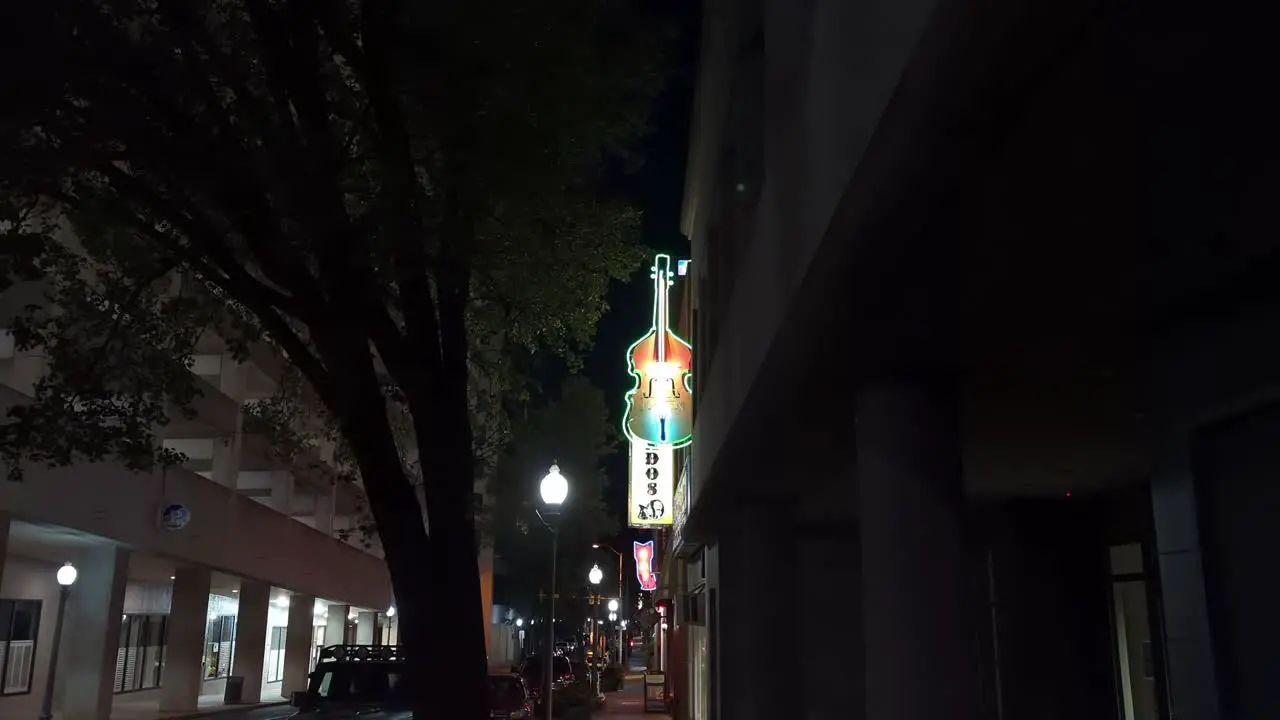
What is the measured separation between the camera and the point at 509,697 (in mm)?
20297

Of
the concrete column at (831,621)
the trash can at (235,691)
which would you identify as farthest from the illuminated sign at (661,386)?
the trash can at (235,691)

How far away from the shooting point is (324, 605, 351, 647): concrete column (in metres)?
48.4

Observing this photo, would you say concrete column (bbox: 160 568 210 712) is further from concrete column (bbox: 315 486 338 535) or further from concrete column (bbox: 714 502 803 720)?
concrete column (bbox: 714 502 803 720)

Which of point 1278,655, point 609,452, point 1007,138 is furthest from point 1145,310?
point 609,452

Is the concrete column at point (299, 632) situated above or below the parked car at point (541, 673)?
above

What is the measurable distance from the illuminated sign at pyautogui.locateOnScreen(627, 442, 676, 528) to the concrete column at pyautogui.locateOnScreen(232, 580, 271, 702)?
16.3 meters

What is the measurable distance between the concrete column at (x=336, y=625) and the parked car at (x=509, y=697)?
1181 inches

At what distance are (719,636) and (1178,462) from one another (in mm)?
9390

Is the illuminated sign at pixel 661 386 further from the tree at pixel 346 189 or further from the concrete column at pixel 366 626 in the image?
the concrete column at pixel 366 626

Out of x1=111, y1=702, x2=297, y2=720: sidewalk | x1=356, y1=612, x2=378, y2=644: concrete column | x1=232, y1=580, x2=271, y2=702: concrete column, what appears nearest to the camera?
x1=111, y1=702, x2=297, y2=720: sidewalk

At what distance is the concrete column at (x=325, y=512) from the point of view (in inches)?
1608

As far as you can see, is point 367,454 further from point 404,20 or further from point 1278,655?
point 1278,655

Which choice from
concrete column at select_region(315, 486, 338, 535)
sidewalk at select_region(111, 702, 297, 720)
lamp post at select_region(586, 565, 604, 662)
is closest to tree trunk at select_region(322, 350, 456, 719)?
sidewalk at select_region(111, 702, 297, 720)

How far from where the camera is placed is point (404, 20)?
8.18 meters
